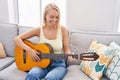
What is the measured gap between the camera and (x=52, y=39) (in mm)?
1922

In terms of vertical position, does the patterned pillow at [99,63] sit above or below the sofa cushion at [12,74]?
above

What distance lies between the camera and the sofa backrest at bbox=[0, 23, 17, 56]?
2297 mm

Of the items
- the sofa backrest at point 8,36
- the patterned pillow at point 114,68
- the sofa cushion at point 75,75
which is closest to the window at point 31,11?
the sofa backrest at point 8,36

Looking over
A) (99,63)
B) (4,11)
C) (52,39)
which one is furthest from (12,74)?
(4,11)

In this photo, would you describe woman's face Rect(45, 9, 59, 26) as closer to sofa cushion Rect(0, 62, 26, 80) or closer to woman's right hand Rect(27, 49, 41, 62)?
woman's right hand Rect(27, 49, 41, 62)

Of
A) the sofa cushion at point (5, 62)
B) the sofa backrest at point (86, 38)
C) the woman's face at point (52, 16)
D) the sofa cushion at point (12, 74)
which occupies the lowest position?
the sofa cushion at point (12, 74)

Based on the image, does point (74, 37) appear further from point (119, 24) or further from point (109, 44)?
point (119, 24)

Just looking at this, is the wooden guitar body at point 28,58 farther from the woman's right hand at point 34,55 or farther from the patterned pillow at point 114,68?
the patterned pillow at point 114,68

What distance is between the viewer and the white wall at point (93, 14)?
2221 mm

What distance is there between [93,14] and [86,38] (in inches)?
16.1

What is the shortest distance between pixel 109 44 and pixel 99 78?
0.44m

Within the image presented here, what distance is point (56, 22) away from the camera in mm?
1910

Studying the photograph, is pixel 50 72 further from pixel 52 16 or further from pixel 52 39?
pixel 52 16

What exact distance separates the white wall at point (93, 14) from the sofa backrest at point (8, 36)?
0.74m
